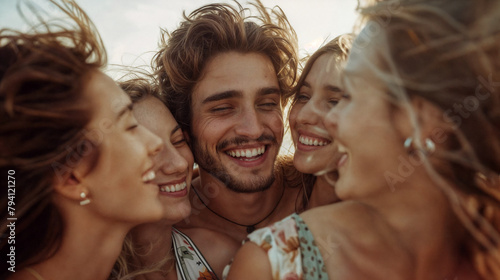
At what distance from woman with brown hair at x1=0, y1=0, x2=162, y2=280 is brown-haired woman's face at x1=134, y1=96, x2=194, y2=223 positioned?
49 centimetres

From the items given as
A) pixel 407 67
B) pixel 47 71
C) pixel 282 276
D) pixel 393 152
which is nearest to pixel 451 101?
pixel 407 67

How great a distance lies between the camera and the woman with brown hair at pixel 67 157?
5.63ft

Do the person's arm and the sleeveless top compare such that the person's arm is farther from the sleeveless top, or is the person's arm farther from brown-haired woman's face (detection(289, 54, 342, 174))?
brown-haired woman's face (detection(289, 54, 342, 174))

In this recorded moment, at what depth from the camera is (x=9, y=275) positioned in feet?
6.31

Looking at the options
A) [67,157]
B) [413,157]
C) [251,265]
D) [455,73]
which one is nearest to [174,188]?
[67,157]

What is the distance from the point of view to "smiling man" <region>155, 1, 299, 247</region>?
3.19m

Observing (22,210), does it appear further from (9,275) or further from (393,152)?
(393,152)

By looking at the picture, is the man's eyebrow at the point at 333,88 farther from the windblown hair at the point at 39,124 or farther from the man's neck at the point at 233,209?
the windblown hair at the point at 39,124

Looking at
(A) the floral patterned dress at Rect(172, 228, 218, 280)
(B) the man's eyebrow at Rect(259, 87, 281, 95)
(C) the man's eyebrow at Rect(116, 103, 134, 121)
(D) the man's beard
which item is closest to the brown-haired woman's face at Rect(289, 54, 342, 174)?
(B) the man's eyebrow at Rect(259, 87, 281, 95)

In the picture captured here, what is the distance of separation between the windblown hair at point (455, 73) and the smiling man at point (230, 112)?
165cm

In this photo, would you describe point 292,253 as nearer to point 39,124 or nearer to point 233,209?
point 39,124

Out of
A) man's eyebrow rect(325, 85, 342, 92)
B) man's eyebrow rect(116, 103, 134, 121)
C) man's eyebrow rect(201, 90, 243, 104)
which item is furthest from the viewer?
man's eyebrow rect(201, 90, 243, 104)

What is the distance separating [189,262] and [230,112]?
123cm

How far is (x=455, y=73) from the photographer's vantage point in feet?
4.66
